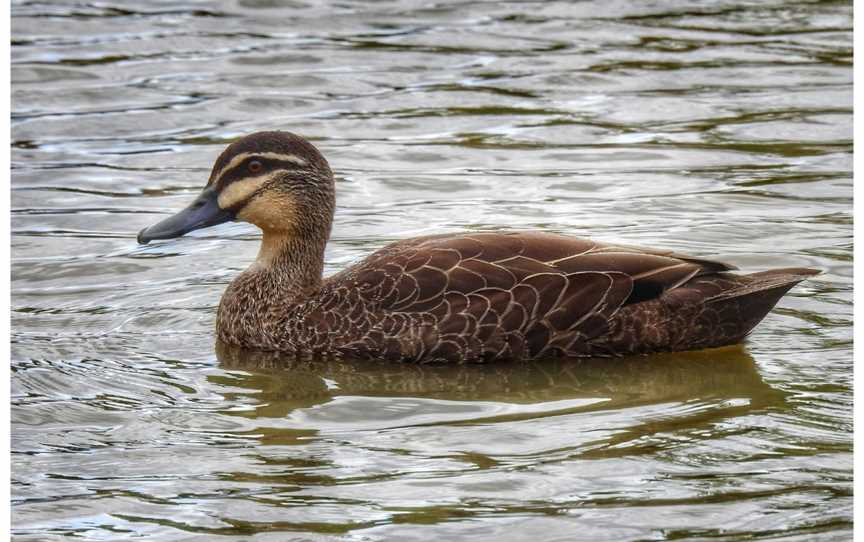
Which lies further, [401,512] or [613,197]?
[613,197]

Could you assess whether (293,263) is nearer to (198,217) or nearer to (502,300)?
(198,217)

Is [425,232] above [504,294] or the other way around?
the other way around

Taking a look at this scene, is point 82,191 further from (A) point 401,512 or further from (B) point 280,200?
(A) point 401,512

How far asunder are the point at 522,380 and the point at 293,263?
1697 mm

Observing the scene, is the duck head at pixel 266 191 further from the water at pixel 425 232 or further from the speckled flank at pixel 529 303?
the water at pixel 425 232

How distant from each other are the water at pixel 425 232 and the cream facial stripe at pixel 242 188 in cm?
90

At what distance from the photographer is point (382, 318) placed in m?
9.91

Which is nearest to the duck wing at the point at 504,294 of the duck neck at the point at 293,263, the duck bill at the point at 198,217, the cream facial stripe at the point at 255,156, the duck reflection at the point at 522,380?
the duck reflection at the point at 522,380

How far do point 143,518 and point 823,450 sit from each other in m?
3.16

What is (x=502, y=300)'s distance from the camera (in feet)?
32.1

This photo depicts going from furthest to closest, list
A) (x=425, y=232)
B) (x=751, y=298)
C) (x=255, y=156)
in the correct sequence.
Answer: (x=425, y=232) < (x=255, y=156) < (x=751, y=298)

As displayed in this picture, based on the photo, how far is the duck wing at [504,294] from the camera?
32.2 feet

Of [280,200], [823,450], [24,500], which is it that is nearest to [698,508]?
[823,450]

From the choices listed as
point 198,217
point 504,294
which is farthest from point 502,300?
point 198,217
